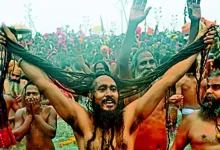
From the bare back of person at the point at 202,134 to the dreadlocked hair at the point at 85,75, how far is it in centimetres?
50

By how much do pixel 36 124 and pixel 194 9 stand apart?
87.1 inches

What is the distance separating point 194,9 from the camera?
401 cm

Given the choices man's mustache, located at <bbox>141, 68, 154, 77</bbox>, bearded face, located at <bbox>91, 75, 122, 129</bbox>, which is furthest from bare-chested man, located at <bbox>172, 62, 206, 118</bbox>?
bearded face, located at <bbox>91, 75, 122, 129</bbox>

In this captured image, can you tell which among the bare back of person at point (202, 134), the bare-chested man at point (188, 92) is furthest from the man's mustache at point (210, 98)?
the bare-chested man at point (188, 92)

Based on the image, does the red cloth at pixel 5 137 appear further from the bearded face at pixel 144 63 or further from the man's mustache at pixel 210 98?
the man's mustache at pixel 210 98

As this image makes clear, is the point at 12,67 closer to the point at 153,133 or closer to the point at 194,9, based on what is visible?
the point at 153,133

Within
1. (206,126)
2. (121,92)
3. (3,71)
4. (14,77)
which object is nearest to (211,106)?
(206,126)

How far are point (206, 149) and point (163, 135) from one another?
3.00 feet

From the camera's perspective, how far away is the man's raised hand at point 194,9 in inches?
157

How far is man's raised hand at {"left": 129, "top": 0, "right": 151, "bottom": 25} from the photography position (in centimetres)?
408

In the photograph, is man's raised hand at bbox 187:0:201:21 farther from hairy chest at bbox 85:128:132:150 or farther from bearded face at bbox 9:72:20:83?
bearded face at bbox 9:72:20:83

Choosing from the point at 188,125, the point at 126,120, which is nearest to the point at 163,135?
the point at 188,125

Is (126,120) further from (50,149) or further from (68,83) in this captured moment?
(50,149)

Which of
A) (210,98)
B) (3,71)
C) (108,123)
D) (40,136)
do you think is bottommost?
(40,136)
